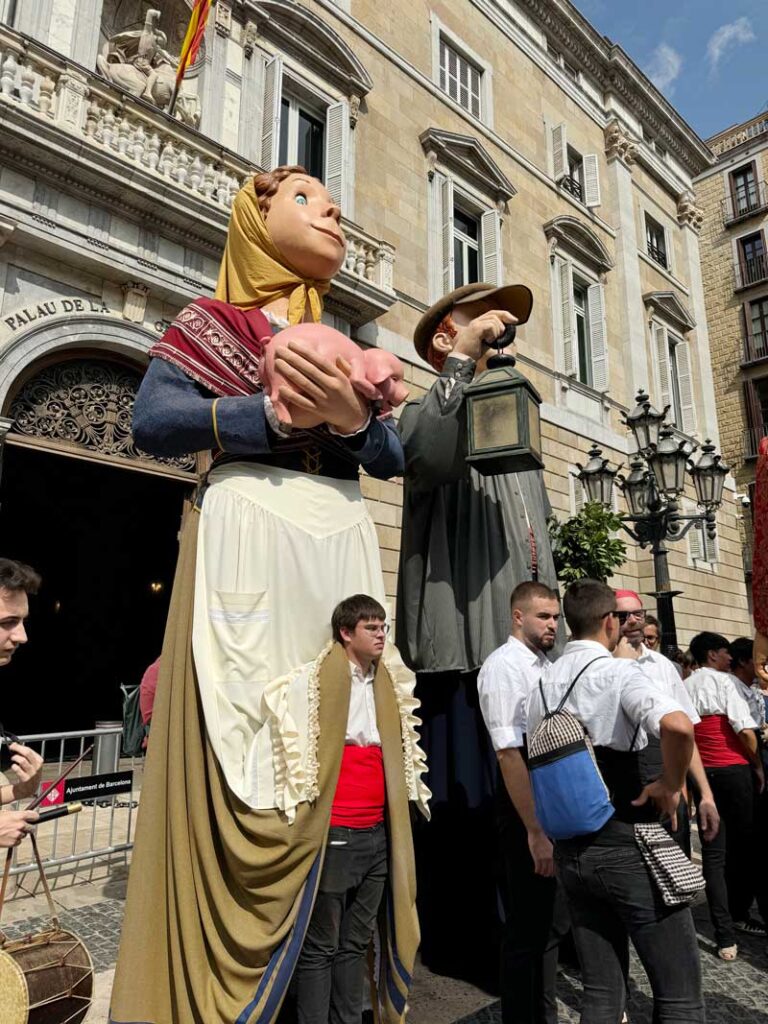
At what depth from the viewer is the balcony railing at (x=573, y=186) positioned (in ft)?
51.1

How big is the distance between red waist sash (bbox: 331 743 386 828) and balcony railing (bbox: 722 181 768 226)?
29907 millimetres

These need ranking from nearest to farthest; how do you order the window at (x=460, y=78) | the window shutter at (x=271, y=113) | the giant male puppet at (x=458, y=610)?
the giant male puppet at (x=458, y=610), the window shutter at (x=271, y=113), the window at (x=460, y=78)

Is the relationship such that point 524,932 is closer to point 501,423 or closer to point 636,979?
point 636,979

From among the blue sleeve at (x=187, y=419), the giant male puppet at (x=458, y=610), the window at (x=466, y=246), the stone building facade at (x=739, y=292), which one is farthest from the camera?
the stone building facade at (x=739, y=292)

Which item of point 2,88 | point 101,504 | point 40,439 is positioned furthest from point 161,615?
point 2,88

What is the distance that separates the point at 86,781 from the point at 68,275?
508 cm

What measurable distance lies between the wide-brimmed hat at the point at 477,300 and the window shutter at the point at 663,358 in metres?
15.8

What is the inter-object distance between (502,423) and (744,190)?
30430 mm

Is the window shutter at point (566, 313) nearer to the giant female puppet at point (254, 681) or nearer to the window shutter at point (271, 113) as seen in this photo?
the window shutter at point (271, 113)

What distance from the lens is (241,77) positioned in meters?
9.78

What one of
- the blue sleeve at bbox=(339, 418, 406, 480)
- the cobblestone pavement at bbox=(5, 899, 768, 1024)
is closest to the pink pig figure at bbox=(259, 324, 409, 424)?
the blue sleeve at bbox=(339, 418, 406, 480)

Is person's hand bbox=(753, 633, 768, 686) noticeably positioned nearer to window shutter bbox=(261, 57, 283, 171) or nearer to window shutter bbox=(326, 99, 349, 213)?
window shutter bbox=(261, 57, 283, 171)

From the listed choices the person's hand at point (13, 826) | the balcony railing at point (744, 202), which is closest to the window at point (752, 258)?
the balcony railing at point (744, 202)

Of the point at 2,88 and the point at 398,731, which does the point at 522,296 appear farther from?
the point at 2,88
